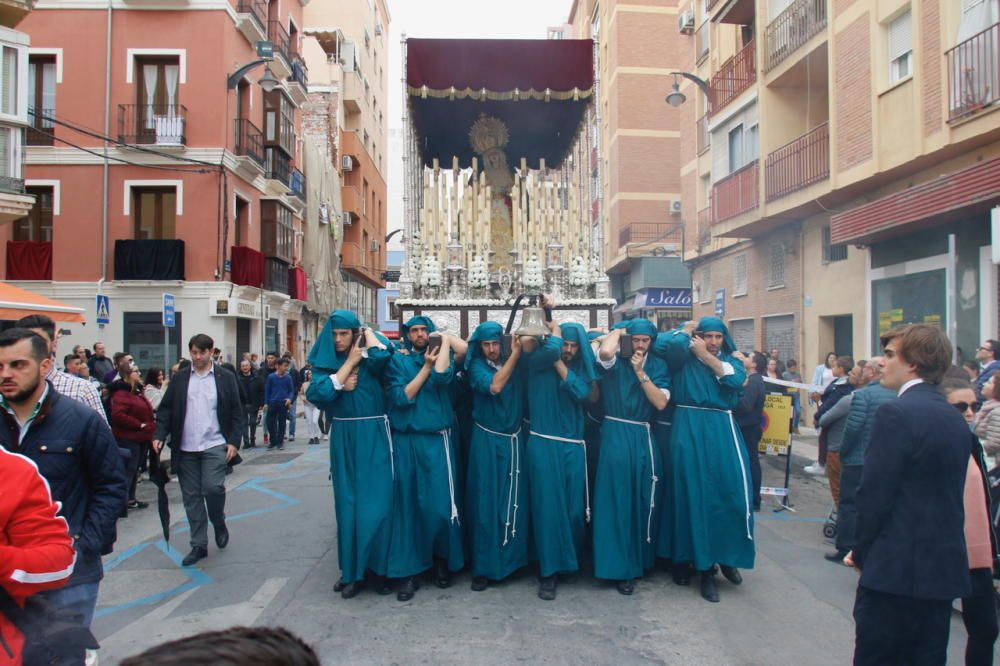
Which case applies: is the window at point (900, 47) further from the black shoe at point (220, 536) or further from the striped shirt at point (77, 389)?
the striped shirt at point (77, 389)

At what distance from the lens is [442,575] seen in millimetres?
5340

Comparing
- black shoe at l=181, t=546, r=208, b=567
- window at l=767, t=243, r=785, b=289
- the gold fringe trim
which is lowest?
black shoe at l=181, t=546, r=208, b=567

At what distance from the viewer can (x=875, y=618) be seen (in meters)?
2.96

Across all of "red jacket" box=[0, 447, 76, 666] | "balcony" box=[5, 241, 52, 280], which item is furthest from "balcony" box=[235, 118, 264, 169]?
"red jacket" box=[0, 447, 76, 666]

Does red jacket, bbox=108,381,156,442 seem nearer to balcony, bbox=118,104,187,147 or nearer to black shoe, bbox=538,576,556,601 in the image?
black shoe, bbox=538,576,556,601

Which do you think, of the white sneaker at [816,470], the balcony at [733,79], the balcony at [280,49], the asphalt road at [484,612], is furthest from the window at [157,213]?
the white sneaker at [816,470]

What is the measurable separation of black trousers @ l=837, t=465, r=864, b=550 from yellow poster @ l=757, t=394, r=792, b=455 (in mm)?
3055

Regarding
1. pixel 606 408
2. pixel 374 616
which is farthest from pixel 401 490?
pixel 606 408

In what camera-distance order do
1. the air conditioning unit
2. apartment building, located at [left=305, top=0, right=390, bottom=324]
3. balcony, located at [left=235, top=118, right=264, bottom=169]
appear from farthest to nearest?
apartment building, located at [left=305, top=0, right=390, bottom=324] < the air conditioning unit < balcony, located at [left=235, top=118, right=264, bottom=169]

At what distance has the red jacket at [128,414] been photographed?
7.75m

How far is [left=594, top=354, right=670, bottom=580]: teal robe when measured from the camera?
517 centimetres

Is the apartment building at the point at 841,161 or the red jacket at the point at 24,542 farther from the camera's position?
the apartment building at the point at 841,161

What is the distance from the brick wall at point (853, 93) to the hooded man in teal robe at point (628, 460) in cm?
935

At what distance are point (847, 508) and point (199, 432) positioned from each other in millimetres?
5040
